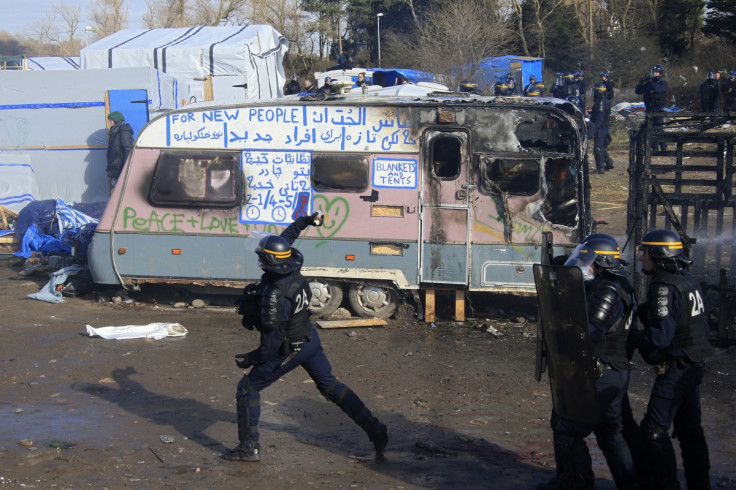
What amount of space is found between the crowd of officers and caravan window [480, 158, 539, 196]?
14.2ft

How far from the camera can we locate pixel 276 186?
31.4 feet

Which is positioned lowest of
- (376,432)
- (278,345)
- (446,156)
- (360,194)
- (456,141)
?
(376,432)

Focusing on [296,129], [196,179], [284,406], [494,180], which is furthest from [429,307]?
[196,179]

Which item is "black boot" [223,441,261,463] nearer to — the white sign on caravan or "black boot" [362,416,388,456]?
"black boot" [362,416,388,456]

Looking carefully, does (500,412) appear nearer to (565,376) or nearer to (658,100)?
(565,376)

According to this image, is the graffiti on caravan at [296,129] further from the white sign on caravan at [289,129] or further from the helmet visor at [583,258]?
the helmet visor at [583,258]

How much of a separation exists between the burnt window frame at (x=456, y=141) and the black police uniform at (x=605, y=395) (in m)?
4.65

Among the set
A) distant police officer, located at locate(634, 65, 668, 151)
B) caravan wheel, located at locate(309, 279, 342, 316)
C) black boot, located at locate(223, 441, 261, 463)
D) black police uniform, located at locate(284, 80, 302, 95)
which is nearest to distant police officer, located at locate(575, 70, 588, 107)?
distant police officer, located at locate(634, 65, 668, 151)

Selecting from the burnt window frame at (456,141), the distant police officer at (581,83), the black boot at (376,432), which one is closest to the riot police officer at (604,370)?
the black boot at (376,432)

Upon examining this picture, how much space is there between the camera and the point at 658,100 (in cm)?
1717

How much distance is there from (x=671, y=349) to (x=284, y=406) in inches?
138

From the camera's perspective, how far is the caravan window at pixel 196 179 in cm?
963

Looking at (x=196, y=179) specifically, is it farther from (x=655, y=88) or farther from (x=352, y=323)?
(x=655, y=88)

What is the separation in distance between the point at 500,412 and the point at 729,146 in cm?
578
